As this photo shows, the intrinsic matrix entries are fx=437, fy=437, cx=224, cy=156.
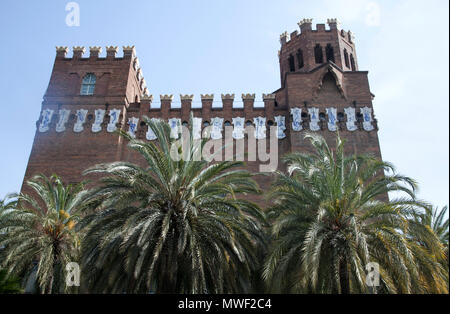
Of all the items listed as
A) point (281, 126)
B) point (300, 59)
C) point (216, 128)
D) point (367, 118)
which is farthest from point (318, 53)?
point (216, 128)

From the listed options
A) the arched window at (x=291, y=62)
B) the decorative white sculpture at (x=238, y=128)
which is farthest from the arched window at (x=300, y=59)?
the decorative white sculpture at (x=238, y=128)

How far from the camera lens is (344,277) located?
12.1 meters

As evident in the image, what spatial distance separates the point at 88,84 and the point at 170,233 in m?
15.5

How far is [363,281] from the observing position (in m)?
10.9

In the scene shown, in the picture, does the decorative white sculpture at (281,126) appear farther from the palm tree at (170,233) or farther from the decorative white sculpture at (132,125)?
the palm tree at (170,233)

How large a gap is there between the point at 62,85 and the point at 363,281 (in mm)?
20517

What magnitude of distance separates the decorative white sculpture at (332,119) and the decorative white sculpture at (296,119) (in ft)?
4.94

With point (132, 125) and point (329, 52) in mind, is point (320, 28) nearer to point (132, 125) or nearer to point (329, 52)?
point (329, 52)

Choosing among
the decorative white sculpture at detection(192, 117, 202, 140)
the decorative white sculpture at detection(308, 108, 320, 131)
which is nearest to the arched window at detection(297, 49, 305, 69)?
the decorative white sculpture at detection(308, 108, 320, 131)

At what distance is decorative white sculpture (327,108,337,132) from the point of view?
73.9 feet

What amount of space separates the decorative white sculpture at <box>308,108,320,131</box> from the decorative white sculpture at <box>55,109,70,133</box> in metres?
13.1

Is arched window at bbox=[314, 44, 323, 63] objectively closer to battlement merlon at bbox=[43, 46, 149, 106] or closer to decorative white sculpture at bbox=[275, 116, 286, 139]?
decorative white sculpture at bbox=[275, 116, 286, 139]
